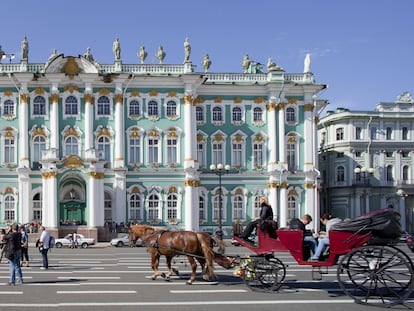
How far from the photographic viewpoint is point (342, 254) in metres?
15.6

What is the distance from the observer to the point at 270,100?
54.3 m

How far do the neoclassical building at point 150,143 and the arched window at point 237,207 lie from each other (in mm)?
95

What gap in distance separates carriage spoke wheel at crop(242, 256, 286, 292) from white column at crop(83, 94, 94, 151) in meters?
36.2

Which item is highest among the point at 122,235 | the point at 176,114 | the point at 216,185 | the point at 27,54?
the point at 27,54

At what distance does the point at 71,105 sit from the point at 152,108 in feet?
22.3

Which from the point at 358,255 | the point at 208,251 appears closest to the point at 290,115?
the point at 208,251

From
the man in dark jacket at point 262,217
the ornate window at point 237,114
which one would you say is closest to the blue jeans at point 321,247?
the man in dark jacket at point 262,217

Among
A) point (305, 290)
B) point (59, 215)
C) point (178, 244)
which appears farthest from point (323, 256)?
point (59, 215)

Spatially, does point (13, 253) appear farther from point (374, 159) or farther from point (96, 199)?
point (374, 159)

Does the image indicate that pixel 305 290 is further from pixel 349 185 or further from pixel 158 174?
pixel 349 185

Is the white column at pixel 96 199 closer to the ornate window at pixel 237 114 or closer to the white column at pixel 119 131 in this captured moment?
the white column at pixel 119 131

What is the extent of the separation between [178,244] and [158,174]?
33.6 m

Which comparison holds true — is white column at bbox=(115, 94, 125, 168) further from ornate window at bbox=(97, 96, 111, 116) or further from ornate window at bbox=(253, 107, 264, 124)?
ornate window at bbox=(253, 107, 264, 124)

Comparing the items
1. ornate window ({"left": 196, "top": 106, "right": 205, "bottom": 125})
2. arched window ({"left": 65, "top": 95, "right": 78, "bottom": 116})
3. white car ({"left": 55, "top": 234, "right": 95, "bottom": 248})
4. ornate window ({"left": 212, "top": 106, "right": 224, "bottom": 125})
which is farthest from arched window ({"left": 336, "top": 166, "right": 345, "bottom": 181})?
white car ({"left": 55, "top": 234, "right": 95, "bottom": 248})
